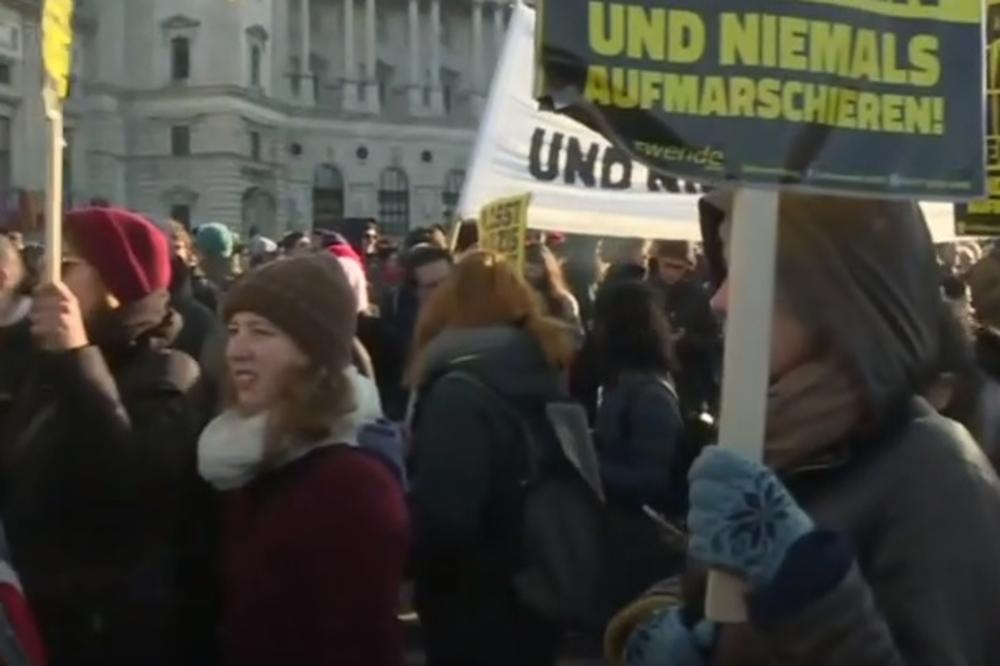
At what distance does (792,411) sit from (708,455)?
148 millimetres

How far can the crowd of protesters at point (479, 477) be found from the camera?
1.78 m

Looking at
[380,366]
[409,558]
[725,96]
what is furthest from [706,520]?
[380,366]

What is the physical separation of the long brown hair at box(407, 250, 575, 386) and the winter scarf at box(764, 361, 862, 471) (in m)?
1.94

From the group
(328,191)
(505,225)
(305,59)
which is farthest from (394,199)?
(505,225)

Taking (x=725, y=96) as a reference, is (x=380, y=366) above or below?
below

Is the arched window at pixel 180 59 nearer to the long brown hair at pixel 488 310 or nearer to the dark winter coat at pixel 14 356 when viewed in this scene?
the dark winter coat at pixel 14 356

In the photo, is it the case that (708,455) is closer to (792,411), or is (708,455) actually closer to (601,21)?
(792,411)

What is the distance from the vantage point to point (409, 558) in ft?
12.1

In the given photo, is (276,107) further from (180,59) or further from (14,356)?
(14,356)

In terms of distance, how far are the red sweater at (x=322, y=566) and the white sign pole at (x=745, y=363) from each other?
3.51 ft

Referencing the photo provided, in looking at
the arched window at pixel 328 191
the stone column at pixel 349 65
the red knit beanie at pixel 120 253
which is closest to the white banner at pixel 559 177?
the red knit beanie at pixel 120 253

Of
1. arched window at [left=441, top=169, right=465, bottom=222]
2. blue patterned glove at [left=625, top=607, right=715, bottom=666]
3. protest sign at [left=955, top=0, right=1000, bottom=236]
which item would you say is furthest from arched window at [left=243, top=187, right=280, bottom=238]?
blue patterned glove at [left=625, top=607, right=715, bottom=666]

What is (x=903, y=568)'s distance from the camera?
1.78 meters

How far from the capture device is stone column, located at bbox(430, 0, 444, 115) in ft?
224
